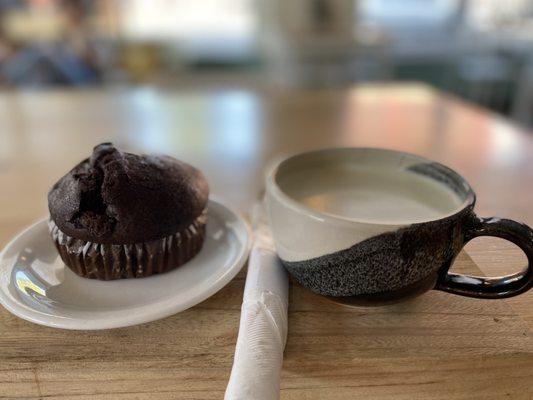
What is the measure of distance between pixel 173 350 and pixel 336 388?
12cm

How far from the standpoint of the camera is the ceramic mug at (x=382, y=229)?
33cm

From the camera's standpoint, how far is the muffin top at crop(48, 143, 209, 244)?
1.34 ft

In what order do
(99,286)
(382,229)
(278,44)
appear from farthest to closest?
(278,44) < (99,286) < (382,229)

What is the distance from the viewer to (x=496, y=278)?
14.5 inches

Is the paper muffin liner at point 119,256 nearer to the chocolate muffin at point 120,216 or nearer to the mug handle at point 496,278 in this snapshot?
the chocolate muffin at point 120,216

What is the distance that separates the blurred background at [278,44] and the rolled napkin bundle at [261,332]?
2.01 m

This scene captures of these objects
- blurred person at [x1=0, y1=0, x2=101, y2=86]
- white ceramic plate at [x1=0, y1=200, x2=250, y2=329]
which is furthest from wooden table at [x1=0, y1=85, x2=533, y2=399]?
blurred person at [x1=0, y1=0, x2=101, y2=86]

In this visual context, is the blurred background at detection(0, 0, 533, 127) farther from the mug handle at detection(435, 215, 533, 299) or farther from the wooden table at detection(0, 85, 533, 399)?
the mug handle at detection(435, 215, 533, 299)

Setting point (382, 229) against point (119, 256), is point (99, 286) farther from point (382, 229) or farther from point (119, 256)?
point (382, 229)

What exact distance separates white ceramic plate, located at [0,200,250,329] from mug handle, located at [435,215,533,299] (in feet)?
0.57

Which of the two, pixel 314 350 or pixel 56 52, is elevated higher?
pixel 314 350

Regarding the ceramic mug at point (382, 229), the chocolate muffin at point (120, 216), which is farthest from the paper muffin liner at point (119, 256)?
the ceramic mug at point (382, 229)

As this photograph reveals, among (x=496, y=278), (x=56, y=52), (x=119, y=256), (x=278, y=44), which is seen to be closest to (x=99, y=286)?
(x=119, y=256)

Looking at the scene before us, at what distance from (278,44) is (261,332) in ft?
7.91
